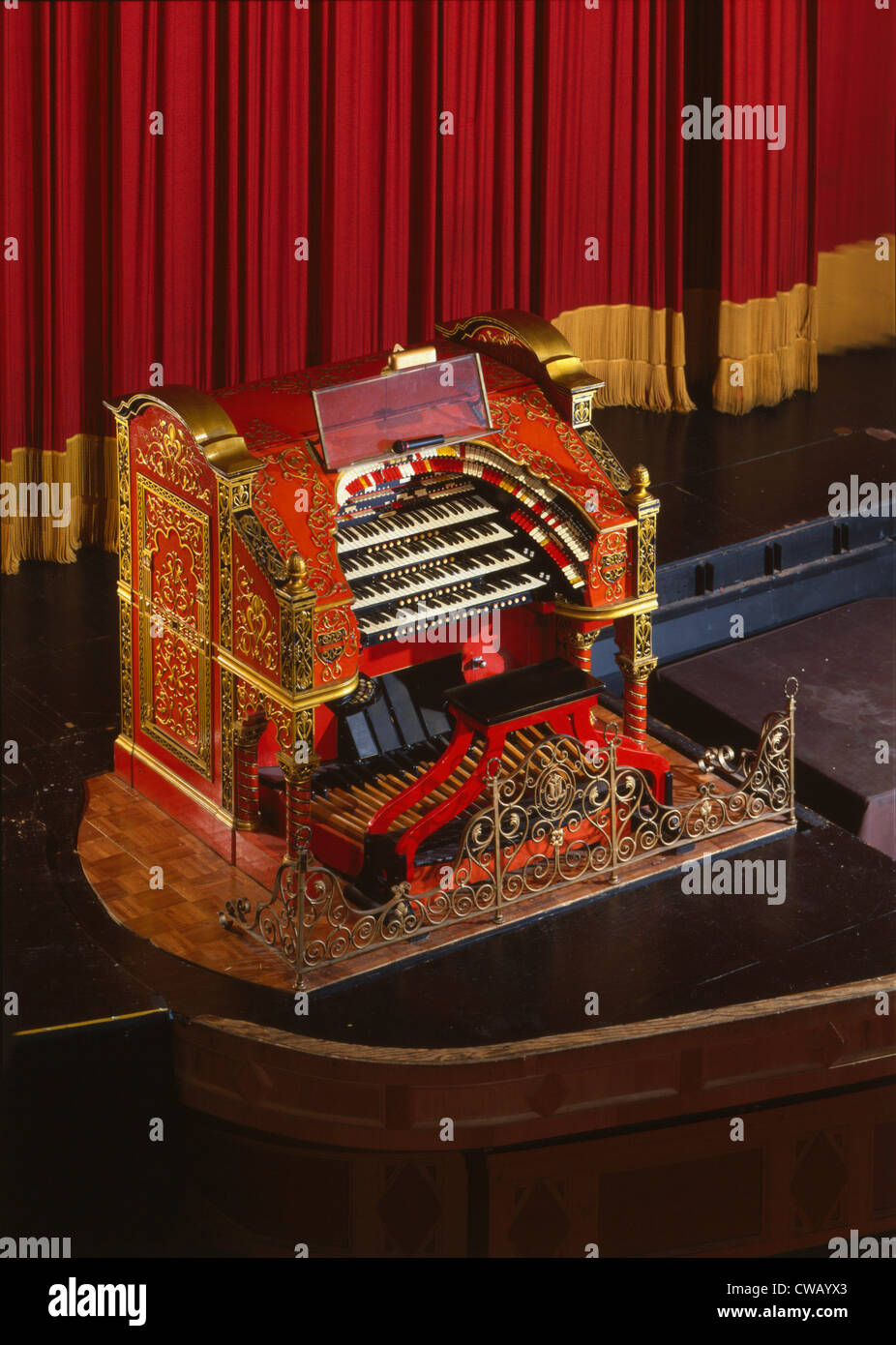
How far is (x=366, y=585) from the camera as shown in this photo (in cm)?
793

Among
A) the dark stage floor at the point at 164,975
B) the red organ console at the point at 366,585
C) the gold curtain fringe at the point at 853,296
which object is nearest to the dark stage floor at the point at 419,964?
the dark stage floor at the point at 164,975

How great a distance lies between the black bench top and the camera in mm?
7863

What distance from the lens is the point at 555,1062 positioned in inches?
288

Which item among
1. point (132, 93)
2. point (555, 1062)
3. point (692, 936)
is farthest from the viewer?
point (132, 93)

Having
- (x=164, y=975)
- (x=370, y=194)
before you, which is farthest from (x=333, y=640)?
(x=370, y=194)

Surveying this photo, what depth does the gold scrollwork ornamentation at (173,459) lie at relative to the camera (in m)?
7.82

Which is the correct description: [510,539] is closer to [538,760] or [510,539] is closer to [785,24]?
[538,760]

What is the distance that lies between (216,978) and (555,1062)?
1.01 meters

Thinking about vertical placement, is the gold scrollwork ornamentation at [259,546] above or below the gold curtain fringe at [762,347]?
below

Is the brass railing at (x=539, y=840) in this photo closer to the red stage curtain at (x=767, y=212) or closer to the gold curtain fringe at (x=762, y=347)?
the gold curtain fringe at (x=762, y=347)

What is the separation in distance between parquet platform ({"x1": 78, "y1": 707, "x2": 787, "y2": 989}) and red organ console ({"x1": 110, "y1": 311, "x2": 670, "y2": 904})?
92 millimetres

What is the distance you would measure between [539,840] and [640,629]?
2.54ft

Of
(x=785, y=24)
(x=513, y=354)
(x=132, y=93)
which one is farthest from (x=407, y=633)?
(x=785, y=24)

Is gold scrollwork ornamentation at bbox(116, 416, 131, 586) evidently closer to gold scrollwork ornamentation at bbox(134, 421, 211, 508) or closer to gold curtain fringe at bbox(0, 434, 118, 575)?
gold scrollwork ornamentation at bbox(134, 421, 211, 508)
